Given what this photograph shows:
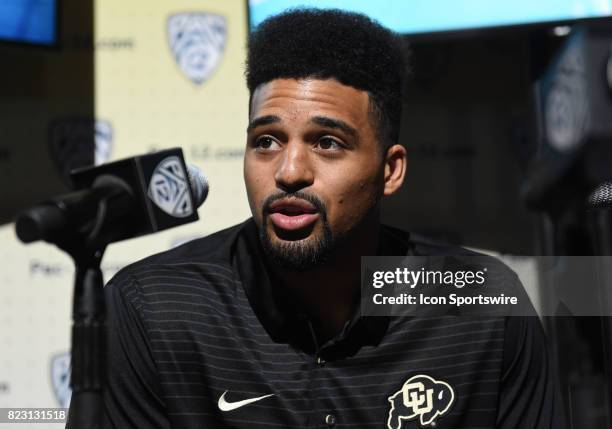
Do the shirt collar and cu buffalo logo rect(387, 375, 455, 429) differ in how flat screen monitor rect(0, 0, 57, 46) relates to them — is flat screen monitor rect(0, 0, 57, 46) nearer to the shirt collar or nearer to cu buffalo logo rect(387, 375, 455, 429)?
the shirt collar

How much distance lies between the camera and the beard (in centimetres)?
117

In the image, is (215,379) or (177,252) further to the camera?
(177,252)

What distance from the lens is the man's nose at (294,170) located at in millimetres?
1139

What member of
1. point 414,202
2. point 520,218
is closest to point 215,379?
point 414,202

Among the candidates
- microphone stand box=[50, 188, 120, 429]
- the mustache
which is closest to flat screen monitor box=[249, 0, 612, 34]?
the mustache

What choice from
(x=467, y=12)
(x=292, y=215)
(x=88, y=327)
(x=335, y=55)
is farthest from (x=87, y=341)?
(x=467, y=12)

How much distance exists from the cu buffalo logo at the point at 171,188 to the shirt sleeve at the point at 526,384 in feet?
2.02

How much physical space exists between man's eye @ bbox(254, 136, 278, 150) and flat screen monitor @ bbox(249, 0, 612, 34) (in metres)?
0.67

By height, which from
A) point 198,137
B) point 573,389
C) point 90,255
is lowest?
point 573,389

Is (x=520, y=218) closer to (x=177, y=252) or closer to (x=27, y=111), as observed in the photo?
(x=177, y=252)

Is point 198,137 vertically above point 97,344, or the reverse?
point 198,137

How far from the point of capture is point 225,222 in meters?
2.02

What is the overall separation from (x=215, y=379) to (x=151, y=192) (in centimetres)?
43

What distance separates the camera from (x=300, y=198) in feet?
3.76
